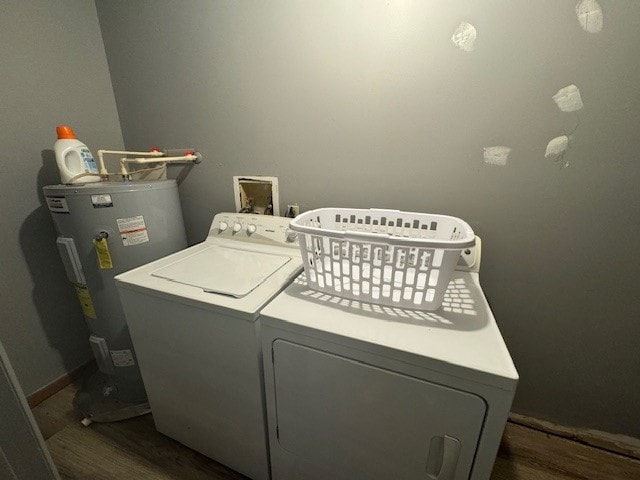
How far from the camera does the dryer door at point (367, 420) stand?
2.14 feet

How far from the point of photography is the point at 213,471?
1.15m

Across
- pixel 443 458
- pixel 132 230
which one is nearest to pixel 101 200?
pixel 132 230

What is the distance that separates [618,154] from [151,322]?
1.81 meters

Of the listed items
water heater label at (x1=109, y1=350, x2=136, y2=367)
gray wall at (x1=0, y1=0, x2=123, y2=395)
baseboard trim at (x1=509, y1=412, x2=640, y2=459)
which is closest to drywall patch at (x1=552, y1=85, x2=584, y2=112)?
baseboard trim at (x1=509, y1=412, x2=640, y2=459)

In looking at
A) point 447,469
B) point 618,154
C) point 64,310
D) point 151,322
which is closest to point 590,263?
point 618,154

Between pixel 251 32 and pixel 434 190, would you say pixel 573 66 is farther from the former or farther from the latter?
pixel 251 32

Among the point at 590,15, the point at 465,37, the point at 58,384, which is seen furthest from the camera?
the point at 58,384

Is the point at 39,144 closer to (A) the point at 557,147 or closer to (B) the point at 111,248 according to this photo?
(B) the point at 111,248

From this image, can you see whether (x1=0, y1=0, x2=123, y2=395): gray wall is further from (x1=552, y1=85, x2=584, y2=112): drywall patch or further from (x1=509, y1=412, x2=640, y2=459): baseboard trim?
(x1=509, y1=412, x2=640, y2=459): baseboard trim

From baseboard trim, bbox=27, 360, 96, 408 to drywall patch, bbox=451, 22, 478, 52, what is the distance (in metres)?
2.62

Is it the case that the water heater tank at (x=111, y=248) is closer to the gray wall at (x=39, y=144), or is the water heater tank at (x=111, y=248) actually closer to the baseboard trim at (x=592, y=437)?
the gray wall at (x=39, y=144)

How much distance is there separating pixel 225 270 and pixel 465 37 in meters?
1.28

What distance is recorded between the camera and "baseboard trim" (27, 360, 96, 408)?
1.45m

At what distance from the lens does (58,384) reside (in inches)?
60.7
